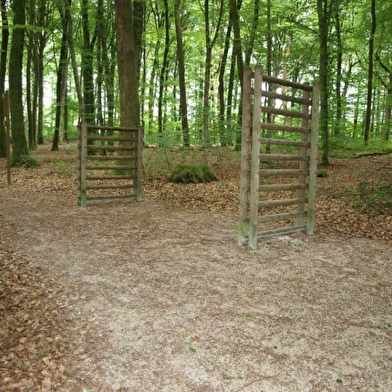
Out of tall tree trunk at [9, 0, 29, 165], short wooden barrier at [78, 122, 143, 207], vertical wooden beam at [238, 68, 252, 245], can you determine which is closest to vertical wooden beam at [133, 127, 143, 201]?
short wooden barrier at [78, 122, 143, 207]

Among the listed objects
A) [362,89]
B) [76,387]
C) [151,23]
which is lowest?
[76,387]

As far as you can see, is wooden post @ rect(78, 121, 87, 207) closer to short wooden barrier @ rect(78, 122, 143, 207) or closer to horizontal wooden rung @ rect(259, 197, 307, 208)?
short wooden barrier @ rect(78, 122, 143, 207)

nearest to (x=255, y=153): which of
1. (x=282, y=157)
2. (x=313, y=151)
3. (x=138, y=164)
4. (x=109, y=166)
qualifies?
(x=282, y=157)

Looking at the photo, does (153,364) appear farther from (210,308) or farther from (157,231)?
(157,231)

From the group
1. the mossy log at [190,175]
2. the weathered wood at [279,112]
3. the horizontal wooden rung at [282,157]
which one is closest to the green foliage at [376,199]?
the horizontal wooden rung at [282,157]

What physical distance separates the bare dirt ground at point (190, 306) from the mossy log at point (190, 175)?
3755mm

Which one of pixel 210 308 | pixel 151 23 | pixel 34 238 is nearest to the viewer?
pixel 210 308

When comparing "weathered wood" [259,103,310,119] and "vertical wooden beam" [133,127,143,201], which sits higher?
"weathered wood" [259,103,310,119]

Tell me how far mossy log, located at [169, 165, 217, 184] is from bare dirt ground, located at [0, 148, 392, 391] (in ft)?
12.3

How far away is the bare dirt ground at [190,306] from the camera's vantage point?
2426 millimetres

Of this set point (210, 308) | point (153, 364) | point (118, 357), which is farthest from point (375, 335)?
point (118, 357)

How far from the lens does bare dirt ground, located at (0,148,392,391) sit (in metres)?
2.43

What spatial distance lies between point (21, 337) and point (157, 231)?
339 centimetres

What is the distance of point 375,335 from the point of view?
117 inches
